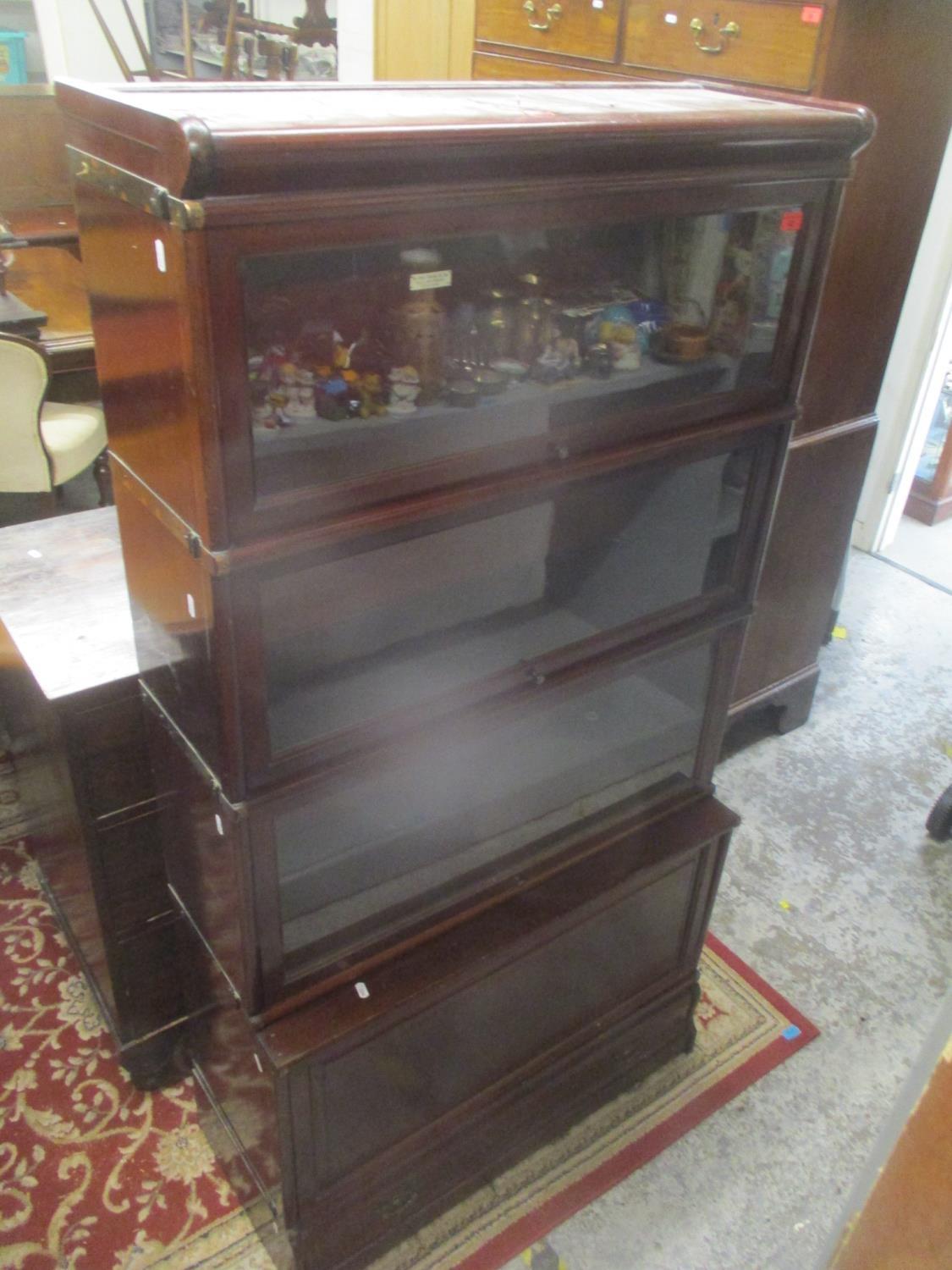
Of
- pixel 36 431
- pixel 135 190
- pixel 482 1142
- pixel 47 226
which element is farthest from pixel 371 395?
pixel 47 226

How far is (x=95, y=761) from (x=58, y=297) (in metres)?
2.14

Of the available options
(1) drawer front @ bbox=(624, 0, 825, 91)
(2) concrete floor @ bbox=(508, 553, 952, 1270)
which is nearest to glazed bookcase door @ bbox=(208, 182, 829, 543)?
(1) drawer front @ bbox=(624, 0, 825, 91)

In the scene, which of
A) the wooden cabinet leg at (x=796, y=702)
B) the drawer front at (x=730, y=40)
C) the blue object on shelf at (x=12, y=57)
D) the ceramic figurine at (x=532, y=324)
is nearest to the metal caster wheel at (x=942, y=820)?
the wooden cabinet leg at (x=796, y=702)

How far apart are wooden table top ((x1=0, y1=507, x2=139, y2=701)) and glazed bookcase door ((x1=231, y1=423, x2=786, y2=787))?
376 mm

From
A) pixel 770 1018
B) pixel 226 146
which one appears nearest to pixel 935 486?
pixel 770 1018

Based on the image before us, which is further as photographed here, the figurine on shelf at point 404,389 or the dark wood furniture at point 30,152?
the dark wood furniture at point 30,152

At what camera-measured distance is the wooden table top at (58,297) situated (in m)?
2.69

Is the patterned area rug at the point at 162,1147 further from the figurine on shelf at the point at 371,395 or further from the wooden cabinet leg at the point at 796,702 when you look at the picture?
the figurine on shelf at the point at 371,395

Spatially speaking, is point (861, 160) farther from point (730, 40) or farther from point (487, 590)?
point (487, 590)

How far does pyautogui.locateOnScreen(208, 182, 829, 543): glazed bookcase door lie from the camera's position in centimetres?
84

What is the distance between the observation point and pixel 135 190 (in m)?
0.81

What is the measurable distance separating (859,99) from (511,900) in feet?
4.60

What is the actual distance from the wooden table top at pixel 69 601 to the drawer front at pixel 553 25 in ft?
4.02

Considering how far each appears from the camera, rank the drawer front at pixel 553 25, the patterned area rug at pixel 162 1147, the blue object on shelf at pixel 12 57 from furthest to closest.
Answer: the blue object on shelf at pixel 12 57 < the drawer front at pixel 553 25 < the patterned area rug at pixel 162 1147
